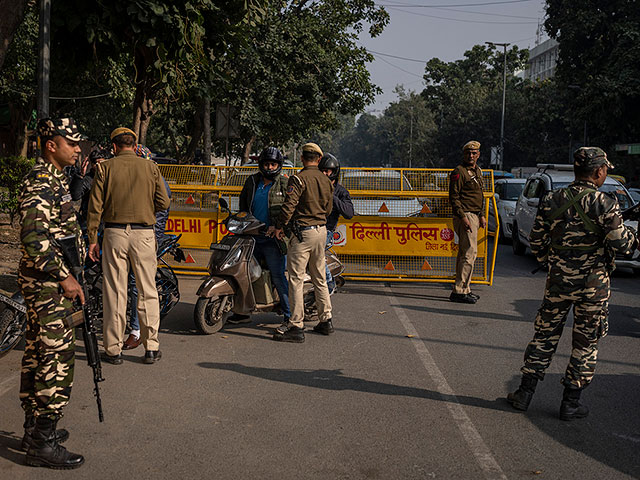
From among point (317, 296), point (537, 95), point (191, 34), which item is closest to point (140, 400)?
point (317, 296)

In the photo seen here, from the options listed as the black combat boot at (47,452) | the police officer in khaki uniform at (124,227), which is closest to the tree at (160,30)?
the police officer in khaki uniform at (124,227)

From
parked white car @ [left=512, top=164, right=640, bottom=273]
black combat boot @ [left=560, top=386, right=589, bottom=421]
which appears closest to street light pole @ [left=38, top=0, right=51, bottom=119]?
black combat boot @ [left=560, top=386, right=589, bottom=421]

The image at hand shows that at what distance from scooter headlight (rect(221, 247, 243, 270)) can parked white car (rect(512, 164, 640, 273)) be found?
6998mm

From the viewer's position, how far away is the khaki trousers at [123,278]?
5.82 meters

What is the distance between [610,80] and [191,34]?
24540mm

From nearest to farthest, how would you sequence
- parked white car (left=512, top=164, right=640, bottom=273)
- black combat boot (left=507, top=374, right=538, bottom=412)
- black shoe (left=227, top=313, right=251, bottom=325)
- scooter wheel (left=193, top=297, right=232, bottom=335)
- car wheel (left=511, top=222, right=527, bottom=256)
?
black combat boot (left=507, top=374, right=538, bottom=412), scooter wheel (left=193, top=297, right=232, bottom=335), black shoe (left=227, top=313, right=251, bottom=325), parked white car (left=512, top=164, right=640, bottom=273), car wheel (left=511, top=222, right=527, bottom=256)

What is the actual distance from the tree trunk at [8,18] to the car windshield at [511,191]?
12.7 metres

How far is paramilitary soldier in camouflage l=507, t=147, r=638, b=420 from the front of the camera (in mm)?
4828

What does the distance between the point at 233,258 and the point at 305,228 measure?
837 mm

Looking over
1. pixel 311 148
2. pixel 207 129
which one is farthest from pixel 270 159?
pixel 207 129

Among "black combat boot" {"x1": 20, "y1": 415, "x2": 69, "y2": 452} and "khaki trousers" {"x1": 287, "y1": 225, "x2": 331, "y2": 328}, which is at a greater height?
"khaki trousers" {"x1": 287, "y1": 225, "x2": 331, "y2": 328}

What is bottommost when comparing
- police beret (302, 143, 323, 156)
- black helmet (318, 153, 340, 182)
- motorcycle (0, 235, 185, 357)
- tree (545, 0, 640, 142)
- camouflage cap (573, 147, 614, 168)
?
motorcycle (0, 235, 185, 357)

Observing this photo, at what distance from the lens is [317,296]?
7.15 m

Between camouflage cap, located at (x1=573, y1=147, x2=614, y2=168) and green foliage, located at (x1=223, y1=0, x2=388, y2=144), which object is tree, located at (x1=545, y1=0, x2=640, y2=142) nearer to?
green foliage, located at (x1=223, y1=0, x2=388, y2=144)
